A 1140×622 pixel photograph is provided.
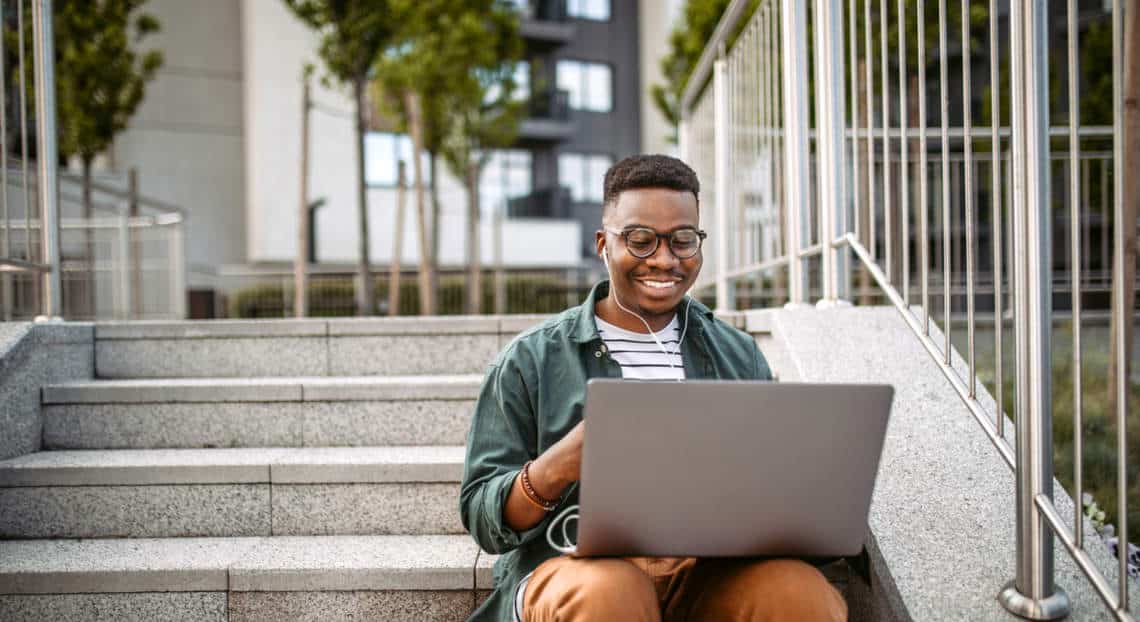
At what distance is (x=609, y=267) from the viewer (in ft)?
5.64

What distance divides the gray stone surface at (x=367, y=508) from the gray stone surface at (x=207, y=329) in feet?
2.91

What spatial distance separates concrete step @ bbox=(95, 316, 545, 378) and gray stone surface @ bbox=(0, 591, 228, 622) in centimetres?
114

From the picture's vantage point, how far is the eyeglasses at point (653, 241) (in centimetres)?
163

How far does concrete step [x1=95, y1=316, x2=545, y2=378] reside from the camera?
3.12 m

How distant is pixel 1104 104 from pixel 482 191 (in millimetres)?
12442

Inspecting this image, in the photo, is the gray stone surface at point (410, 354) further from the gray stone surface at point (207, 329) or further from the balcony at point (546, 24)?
the balcony at point (546, 24)

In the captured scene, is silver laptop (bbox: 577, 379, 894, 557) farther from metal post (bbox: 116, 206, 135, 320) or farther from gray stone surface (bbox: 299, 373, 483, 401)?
metal post (bbox: 116, 206, 135, 320)

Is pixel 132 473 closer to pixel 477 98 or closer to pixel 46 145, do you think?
pixel 46 145

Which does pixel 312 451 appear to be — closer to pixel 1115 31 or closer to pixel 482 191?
pixel 1115 31

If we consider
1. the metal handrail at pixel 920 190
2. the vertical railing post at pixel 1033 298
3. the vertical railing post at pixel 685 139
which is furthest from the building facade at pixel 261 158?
the vertical railing post at pixel 1033 298

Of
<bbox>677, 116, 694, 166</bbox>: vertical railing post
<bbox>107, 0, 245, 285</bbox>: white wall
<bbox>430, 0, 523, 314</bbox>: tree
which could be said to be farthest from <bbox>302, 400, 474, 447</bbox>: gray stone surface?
<bbox>107, 0, 245, 285</bbox>: white wall

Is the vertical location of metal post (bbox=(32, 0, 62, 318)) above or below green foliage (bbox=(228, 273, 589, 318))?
above

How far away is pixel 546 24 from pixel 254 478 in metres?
18.0

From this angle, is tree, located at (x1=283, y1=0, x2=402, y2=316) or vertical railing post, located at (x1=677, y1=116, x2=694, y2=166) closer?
vertical railing post, located at (x1=677, y1=116, x2=694, y2=166)
